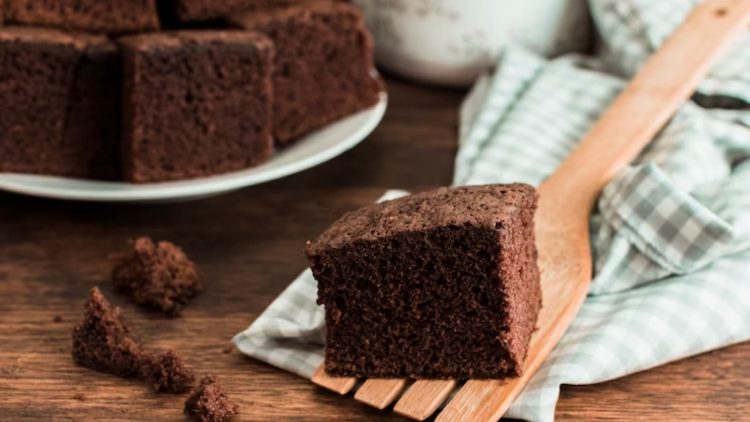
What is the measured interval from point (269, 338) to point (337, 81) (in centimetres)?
93

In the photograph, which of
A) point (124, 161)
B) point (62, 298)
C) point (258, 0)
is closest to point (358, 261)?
point (62, 298)

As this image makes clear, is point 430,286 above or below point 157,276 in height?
above

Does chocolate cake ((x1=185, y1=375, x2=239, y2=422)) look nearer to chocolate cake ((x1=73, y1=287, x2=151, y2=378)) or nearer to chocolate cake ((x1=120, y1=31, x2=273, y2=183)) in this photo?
chocolate cake ((x1=73, y1=287, x2=151, y2=378))

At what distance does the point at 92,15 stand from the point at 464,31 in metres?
1.05

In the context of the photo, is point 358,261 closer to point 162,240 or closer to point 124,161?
point 162,240

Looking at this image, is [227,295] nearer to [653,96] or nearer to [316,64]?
[316,64]

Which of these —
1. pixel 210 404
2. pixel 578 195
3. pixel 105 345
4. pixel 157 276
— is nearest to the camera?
pixel 210 404

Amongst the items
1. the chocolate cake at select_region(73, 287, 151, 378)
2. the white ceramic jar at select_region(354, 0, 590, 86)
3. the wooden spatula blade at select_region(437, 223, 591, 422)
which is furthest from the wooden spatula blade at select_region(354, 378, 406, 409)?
the white ceramic jar at select_region(354, 0, 590, 86)

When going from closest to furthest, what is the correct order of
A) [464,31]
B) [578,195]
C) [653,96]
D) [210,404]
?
[210,404], [578,195], [653,96], [464,31]

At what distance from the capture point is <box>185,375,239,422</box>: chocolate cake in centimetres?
166

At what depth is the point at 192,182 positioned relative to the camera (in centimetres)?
228

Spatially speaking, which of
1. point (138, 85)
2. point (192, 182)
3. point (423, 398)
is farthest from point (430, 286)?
point (138, 85)

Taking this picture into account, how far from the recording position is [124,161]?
2.32 meters

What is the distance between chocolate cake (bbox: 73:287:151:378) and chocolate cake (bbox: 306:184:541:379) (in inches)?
13.5
